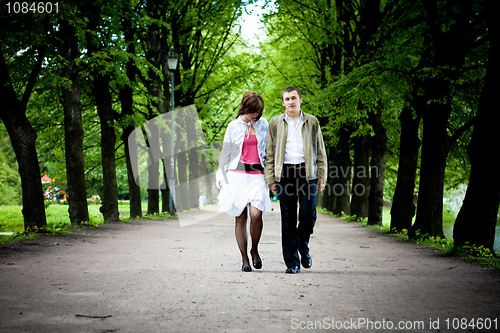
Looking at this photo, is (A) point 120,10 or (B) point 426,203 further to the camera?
(A) point 120,10

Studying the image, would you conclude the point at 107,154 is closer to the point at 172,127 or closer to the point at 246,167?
the point at 172,127

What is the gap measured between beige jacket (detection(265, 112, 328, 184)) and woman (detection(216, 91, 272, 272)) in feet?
0.46

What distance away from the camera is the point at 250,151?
5.82 metres

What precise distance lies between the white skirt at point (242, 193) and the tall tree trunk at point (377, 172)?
10.4 m

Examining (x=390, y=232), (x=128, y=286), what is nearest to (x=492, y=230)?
(x=390, y=232)

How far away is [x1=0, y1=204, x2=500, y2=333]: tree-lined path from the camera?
3.61 meters

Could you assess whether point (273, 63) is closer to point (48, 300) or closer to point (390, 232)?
point (390, 232)

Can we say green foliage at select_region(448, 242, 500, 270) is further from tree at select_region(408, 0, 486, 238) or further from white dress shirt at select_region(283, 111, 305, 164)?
white dress shirt at select_region(283, 111, 305, 164)

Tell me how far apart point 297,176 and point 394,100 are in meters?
7.84

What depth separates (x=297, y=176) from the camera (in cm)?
563

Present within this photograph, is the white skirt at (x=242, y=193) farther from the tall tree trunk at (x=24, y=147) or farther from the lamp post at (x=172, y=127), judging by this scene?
the lamp post at (x=172, y=127)

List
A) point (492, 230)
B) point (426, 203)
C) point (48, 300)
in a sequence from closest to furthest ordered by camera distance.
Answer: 1. point (48, 300)
2. point (492, 230)
3. point (426, 203)

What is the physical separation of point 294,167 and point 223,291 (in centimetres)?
181

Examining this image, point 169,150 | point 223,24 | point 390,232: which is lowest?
point 390,232
